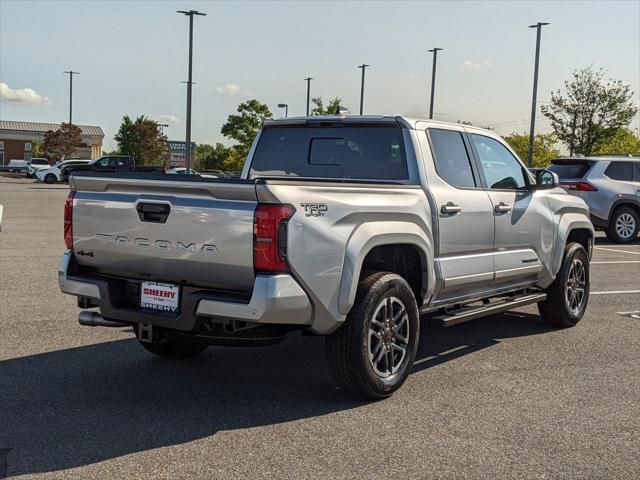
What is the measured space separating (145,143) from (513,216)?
8132 centimetres

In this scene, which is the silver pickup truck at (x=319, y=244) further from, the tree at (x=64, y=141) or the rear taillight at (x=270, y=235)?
the tree at (x=64, y=141)

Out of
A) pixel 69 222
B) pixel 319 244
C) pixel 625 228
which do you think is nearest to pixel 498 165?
pixel 319 244

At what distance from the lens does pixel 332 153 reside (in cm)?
613

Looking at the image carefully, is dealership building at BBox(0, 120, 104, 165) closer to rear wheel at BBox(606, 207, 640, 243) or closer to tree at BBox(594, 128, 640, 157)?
tree at BBox(594, 128, 640, 157)

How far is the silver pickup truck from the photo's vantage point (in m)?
4.38

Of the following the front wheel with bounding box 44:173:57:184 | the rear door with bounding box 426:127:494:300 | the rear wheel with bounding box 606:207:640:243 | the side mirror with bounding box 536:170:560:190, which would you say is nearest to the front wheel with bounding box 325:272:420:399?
the rear door with bounding box 426:127:494:300

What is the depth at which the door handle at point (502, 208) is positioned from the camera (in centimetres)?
635

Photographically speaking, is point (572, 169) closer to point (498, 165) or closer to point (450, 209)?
point (498, 165)

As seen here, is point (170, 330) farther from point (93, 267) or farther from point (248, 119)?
point (248, 119)

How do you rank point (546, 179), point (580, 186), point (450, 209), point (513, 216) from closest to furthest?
point (450, 209), point (513, 216), point (546, 179), point (580, 186)

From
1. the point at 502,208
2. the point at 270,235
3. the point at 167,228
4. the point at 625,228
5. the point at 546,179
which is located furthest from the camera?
the point at 625,228

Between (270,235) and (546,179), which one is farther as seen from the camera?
(546,179)

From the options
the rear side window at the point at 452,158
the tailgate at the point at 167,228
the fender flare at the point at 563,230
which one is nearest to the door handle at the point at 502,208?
the rear side window at the point at 452,158

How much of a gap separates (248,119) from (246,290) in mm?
50635
